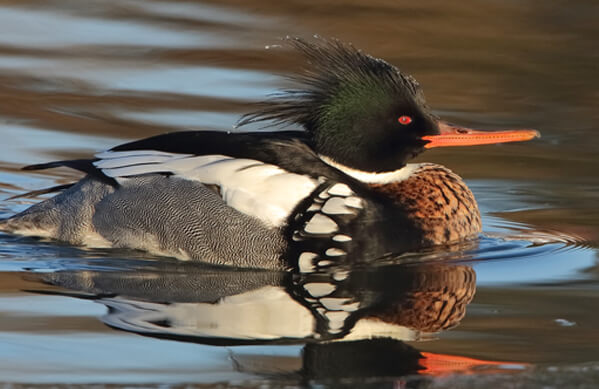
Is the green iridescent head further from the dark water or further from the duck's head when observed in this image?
the dark water

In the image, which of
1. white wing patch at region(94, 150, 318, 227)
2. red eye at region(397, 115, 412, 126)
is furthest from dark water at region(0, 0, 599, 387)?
red eye at region(397, 115, 412, 126)

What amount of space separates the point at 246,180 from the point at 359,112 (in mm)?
807

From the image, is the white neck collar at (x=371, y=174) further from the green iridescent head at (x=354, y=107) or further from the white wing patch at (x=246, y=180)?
the white wing patch at (x=246, y=180)

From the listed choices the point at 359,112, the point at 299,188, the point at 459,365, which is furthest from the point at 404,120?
the point at 459,365

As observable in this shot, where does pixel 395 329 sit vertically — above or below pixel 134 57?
below

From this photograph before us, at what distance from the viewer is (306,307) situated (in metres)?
5.62

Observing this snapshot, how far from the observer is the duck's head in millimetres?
6832

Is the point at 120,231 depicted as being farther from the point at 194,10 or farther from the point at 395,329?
the point at 194,10

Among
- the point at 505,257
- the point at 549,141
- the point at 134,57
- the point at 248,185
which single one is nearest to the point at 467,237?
the point at 505,257

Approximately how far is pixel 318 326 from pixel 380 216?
62.4 inches

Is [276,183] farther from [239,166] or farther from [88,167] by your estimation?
[88,167]

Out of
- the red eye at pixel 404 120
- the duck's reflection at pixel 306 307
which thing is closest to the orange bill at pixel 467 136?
the red eye at pixel 404 120

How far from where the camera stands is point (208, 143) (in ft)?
22.4

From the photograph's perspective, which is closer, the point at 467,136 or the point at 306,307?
the point at 306,307
